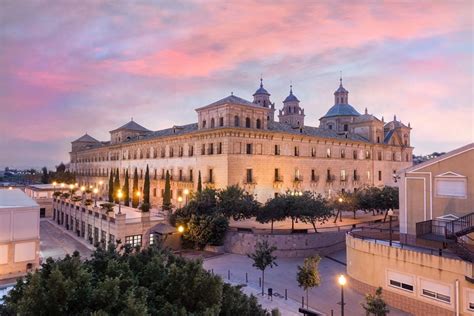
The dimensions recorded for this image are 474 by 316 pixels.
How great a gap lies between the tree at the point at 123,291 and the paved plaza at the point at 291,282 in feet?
31.3

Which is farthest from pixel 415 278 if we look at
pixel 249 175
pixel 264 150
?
pixel 264 150

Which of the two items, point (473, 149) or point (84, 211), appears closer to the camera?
point (473, 149)

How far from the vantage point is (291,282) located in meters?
21.9

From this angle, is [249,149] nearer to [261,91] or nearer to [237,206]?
[237,206]

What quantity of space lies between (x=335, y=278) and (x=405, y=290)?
5815mm

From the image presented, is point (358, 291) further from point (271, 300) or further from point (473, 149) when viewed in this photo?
point (473, 149)

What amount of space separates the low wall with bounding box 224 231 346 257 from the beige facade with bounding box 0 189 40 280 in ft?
47.6

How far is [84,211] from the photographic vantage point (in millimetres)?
37281

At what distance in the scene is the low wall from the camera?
28.0 m

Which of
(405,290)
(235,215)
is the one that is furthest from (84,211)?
(405,290)

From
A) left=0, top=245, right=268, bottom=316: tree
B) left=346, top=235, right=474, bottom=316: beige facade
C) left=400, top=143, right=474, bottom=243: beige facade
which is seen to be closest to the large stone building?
left=400, top=143, right=474, bottom=243: beige facade

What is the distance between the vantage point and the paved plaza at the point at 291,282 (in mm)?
17984

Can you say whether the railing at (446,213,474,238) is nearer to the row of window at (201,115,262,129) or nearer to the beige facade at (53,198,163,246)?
the beige facade at (53,198,163,246)

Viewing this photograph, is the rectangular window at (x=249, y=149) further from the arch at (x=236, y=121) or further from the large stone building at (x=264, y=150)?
the arch at (x=236, y=121)
